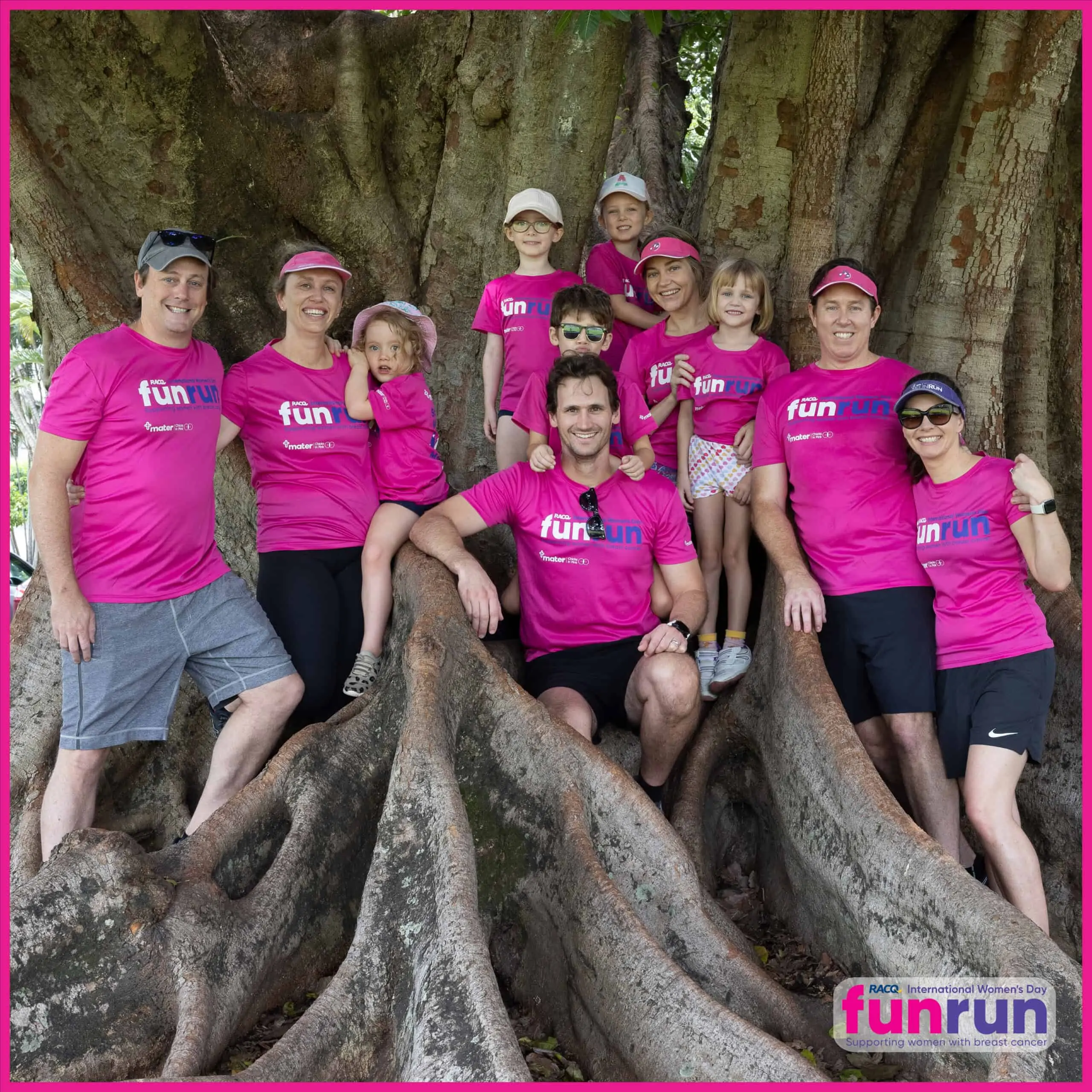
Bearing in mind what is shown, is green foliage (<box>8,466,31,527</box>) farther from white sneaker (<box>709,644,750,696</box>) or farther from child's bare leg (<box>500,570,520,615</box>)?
white sneaker (<box>709,644,750,696</box>)

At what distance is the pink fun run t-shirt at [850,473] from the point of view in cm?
507

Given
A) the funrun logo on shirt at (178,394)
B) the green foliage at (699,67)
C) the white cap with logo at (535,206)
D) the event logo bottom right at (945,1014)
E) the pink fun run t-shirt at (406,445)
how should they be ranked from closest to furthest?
the event logo bottom right at (945,1014)
the funrun logo on shirt at (178,394)
the pink fun run t-shirt at (406,445)
the white cap with logo at (535,206)
the green foliage at (699,67)

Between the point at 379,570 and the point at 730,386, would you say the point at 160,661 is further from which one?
the point at 730,386

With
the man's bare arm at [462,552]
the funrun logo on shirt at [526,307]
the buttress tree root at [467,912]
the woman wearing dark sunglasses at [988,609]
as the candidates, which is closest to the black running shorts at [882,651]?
the woman wearing dark sunglasses at [988,609]

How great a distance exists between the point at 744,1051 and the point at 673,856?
905 millimetres

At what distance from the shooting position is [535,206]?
581 centimetres

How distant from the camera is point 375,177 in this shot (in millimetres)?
6328

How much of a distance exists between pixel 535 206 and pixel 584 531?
1.92m

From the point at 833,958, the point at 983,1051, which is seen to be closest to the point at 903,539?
the point at 833,958

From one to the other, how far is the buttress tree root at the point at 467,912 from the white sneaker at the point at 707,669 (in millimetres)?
504

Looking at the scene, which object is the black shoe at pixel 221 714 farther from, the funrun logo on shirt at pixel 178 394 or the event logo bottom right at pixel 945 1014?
the event logo bottom right at pixel 945 1014

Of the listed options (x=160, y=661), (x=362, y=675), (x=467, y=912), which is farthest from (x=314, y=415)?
(x=467, y=912)

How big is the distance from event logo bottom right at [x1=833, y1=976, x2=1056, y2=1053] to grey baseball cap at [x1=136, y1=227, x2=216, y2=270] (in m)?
4.16

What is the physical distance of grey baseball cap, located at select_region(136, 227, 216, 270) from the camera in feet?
15.7
